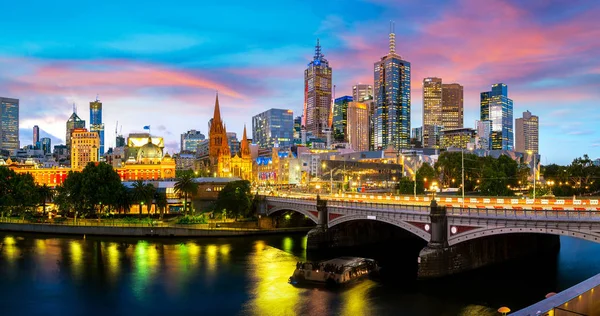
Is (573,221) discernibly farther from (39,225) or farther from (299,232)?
(39,225)

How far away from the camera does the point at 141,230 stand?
100438mm

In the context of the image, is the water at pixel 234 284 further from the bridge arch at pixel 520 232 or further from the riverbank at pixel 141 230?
the riverbank at pixel 141 230

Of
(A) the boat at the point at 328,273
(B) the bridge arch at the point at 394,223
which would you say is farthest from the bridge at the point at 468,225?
(A) the boat at the point at 328,273

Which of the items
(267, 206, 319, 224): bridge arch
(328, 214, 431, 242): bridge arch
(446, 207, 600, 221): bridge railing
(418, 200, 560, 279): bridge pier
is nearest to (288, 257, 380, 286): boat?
(328, 214, 431, 242): bridge arch

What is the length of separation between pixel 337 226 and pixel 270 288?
95.3 ft

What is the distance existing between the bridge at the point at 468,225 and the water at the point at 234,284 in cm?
258

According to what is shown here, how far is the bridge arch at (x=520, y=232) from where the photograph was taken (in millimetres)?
48531

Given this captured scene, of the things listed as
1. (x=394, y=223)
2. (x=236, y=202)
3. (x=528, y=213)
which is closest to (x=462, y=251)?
(x=394, y=223)

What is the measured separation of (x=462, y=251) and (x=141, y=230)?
65084mm

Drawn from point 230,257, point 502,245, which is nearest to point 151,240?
point 230,257

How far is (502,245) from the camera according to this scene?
2771 inches

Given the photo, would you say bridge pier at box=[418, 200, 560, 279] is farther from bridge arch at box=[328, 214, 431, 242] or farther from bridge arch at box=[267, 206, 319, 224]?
bridge arch at box=[267, 206, 319, 224]

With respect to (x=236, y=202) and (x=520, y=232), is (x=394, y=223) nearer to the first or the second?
(x=520, y=232)

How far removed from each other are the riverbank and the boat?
125 ft
